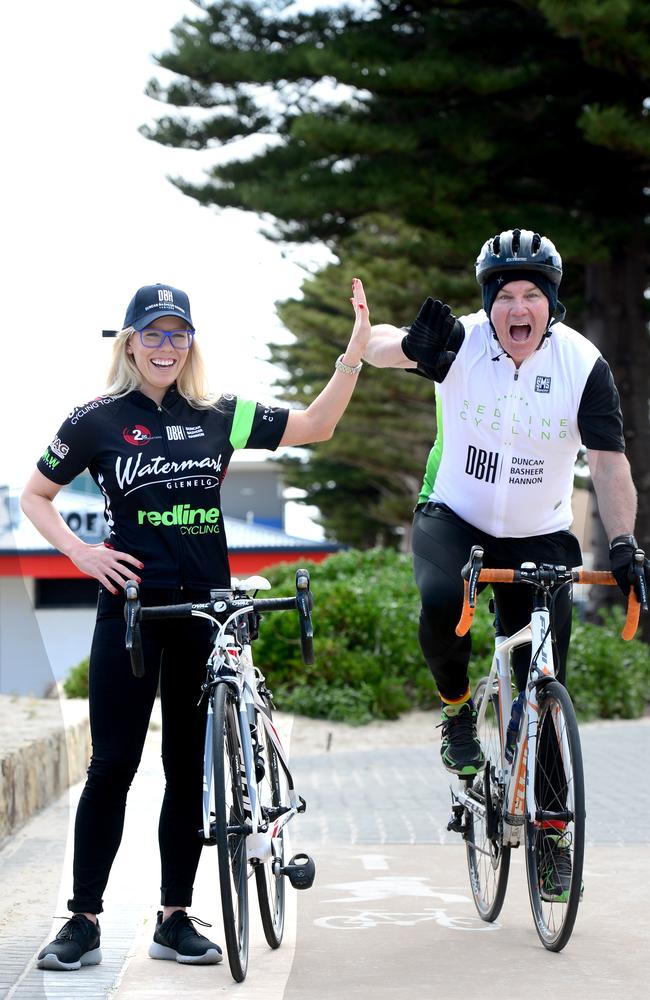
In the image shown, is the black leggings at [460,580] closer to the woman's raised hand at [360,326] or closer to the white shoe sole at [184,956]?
the woman's raised hand at [360,326]

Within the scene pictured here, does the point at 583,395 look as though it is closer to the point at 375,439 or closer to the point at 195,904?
the point at 195,904

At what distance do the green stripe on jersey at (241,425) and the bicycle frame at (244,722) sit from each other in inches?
21.8

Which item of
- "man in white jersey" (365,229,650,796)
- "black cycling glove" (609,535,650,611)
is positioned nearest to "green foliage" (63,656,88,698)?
"man in white jersey" (365,229,650,796)

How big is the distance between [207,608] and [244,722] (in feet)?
1.18

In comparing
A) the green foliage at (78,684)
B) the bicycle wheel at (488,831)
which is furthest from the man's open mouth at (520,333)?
the green foliage at (78,684)

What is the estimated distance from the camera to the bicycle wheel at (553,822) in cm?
434

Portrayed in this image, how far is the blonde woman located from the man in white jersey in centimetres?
41

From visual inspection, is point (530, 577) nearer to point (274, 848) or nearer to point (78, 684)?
point (274, 848)

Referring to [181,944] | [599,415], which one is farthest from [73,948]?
[599,415]

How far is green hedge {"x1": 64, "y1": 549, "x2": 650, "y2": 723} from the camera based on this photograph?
12.3 meters

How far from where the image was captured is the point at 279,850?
176 inches

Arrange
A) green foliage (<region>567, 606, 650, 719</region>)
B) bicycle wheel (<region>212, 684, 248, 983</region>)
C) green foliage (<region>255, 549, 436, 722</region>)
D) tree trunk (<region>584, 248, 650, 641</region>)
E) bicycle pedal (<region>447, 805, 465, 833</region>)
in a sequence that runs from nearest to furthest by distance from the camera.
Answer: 1. bicycle wheel (<region>212, 684, 248, 983</region>)
2. bicycle pedal (<region>447, 805, 465, 833</region>)
3. green foliage (<region>255, 549, 436, 722</region>)
4. green foliage (<region>567, 606, 650, 719</region>)
5. tree trunk (<region>584, 248, 650, 641</region>)

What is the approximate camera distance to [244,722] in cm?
431

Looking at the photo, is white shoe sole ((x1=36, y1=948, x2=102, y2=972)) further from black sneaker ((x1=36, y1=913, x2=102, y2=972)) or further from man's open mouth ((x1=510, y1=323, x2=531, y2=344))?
man's open mouth ((x1=510, y1=323, x2=531, y2=344))
